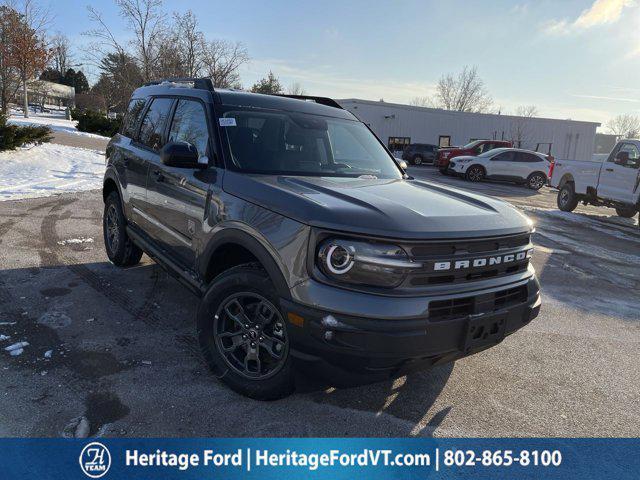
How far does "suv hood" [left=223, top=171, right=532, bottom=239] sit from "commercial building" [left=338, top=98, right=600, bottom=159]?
38.4 meters

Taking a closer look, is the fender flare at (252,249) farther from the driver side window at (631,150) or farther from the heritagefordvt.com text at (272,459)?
the driver side window at (631,150)

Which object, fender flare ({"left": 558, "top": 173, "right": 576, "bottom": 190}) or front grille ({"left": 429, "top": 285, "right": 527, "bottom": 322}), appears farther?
fender flare ({"left": 558, "top": 173, "right": 576, "bottom": 190})

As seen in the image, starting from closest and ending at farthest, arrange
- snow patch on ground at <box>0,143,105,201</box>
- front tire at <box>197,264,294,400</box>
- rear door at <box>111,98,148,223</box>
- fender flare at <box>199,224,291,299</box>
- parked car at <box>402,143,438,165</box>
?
fender flare at <box>199,224,291,299</box>, front tire at <box>197,264,294,400</box>, rear door at <box>111,98,148,223</box>, snow patch on ground at <box>0,143,105,201</box>, parked car at <box>402,143,438,165</box>

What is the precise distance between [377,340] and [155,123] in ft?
10.9

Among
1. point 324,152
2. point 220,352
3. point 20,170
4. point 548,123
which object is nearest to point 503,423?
point 220,352

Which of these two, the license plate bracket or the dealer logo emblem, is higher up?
the license plate bracket

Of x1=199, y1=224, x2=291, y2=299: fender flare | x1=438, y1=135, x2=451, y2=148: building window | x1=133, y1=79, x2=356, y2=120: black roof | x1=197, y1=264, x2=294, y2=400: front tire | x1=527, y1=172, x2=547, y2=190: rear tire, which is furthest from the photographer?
x1=438, y1=135, x2=451, y2=148: building window

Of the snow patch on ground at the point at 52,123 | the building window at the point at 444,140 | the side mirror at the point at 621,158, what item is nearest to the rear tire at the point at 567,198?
the side mirror at the point at 621,158

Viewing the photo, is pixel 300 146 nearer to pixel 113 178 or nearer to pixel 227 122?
pixel 227 122

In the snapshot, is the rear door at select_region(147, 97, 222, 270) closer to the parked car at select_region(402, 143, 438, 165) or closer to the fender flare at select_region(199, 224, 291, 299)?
the fender flare at select_region(199, 224, 291, 299)

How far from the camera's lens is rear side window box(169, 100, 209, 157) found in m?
3.61

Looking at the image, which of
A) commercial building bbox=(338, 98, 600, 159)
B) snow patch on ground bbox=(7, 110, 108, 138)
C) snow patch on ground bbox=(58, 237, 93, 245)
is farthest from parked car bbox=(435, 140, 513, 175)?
snow patch on ground bbox=(58, 237, 93, 245)

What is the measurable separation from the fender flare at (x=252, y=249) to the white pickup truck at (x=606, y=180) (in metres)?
11.6

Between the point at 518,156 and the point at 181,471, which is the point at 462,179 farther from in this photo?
the point at 181,471
